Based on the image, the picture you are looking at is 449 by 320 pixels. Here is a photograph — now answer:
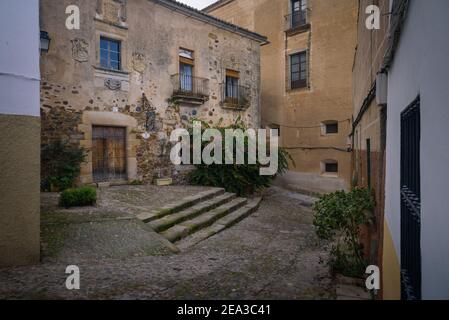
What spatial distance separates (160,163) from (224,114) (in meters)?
4.00

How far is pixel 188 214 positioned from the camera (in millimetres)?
7543

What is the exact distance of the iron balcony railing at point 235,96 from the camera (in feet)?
46.1

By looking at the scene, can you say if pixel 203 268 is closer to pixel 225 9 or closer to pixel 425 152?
pixel 425 152

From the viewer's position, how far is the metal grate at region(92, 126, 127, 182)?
1029cm

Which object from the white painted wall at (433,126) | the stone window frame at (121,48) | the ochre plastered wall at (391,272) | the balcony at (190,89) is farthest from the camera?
the balcony at (190,89)

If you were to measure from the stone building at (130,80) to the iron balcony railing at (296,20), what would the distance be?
378 cm

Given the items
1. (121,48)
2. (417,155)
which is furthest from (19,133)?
(121,48)

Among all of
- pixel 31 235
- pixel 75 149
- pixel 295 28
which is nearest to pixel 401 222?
pixel 31 235

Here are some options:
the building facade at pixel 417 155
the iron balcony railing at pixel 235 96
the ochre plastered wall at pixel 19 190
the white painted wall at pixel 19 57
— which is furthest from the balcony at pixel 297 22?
the ochre plastered wall at pixel 19 190

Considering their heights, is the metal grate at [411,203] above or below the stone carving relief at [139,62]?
below

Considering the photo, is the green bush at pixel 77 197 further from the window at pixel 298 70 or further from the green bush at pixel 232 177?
the window at pixel 298 70

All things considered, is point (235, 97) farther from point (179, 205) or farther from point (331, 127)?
point (179, 205)

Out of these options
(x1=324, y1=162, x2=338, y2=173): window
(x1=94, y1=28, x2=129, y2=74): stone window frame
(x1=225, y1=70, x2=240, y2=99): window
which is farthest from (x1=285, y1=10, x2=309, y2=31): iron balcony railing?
(x1=94, y1=28, x2=129, y2=74): stone window frame
